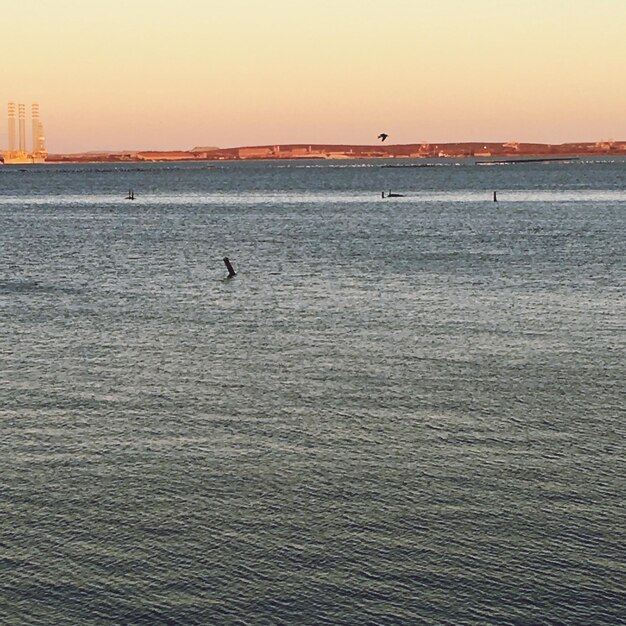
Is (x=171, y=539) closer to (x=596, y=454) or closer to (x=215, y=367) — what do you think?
(x=596, y=454)

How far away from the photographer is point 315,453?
3241 centimetres

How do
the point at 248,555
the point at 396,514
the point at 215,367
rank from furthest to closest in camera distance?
the point at 215,367 → the point at 396,514 → the point at 248,555

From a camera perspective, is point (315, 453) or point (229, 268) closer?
point (315, 453)

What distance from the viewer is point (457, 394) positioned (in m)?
38.5

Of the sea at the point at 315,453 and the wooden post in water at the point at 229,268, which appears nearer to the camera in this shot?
the sea at the point at 315,453

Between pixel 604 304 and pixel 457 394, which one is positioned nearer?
pixel 457 394

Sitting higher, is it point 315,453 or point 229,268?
point 229,268

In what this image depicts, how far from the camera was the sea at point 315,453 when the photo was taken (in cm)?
2341

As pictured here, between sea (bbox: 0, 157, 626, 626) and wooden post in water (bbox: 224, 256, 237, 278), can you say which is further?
wooden post in water (bbox: 224, 256, 237, 278)

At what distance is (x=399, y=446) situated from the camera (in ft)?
107

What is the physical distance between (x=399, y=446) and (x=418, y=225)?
96414 millimetres

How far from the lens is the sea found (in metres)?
23.4

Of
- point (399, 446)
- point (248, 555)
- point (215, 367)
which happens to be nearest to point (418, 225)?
point (215, 367)

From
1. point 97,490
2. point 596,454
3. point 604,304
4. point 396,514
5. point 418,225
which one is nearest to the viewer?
point 396,514
